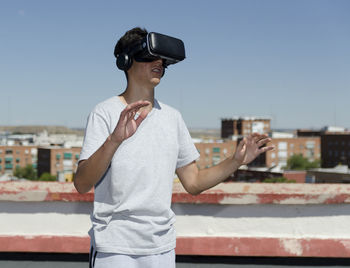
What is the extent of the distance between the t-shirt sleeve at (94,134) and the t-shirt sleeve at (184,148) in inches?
15.5

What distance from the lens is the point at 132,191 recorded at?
1799mm

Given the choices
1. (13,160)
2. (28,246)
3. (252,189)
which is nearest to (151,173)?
(252,189)

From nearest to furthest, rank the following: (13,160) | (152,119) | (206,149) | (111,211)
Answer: (111,211) < (152,119) < (206,149) < (13,160)

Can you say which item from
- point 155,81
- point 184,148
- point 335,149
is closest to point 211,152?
point 335,149

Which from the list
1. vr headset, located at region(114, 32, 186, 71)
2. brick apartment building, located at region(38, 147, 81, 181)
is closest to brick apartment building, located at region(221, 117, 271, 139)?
brick apartment building, located at region(38, 147, 81, 181)

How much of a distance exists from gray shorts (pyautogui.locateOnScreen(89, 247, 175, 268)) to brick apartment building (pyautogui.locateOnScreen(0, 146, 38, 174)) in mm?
118090

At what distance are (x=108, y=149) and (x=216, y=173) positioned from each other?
0.62m

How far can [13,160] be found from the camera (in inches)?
4496

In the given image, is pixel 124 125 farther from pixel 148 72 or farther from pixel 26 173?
pixel 26 173

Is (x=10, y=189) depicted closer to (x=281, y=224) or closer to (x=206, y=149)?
(x=281, y=224)

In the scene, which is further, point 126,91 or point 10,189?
point 10,189

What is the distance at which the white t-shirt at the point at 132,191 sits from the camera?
70.3 inches

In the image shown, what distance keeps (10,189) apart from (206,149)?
→ 9937 cm

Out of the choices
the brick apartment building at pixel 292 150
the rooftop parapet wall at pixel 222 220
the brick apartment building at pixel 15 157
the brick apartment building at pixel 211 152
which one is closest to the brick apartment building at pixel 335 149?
the brick apartment building at pixel 292 150
